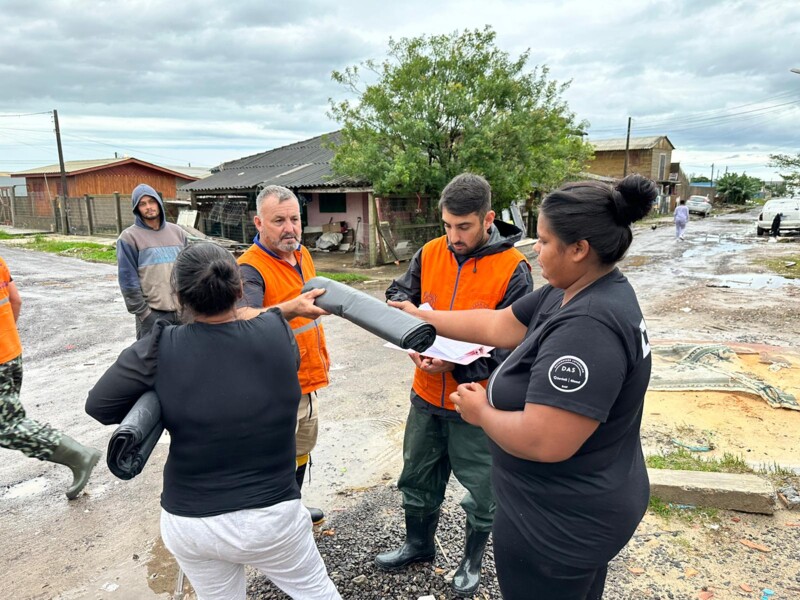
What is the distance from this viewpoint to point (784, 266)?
14203mm

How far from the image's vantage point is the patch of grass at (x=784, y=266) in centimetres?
1295

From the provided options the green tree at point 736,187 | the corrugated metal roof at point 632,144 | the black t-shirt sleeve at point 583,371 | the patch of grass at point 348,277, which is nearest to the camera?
the black t-shirt sleeve at point 583,371

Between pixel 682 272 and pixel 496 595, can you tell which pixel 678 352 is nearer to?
pixel 496 595

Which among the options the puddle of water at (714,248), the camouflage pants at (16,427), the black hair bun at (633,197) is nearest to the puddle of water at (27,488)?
the camouflage pants at (16,427)

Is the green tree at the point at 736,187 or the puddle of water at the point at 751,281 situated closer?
the puddle of water at the point at 751,281

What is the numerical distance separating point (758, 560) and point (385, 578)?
6.78 feet

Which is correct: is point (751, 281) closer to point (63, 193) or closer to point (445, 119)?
point (445, 119)

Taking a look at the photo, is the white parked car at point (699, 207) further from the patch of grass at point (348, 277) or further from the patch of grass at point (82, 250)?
the patch of grass at point (82, 250)

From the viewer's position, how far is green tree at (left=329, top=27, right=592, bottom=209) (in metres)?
12.6

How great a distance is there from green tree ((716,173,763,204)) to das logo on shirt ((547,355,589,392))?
61.4 meters

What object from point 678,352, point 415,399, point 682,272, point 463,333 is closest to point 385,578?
point 415,399

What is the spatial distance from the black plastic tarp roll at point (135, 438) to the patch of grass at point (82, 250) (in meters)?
15.9

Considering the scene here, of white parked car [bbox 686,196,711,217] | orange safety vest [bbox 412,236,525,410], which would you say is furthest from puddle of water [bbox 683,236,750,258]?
white parked car [bbox 686,196,711,217]

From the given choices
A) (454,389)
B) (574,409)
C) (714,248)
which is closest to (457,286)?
(454,389)
